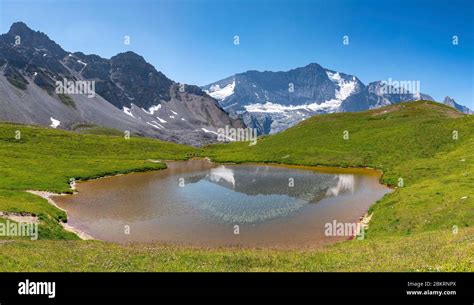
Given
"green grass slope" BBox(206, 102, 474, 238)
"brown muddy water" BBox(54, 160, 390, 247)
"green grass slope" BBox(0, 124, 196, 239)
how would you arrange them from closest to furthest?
"green grass slope" BBox(206, 102, 474, 238) → "brown muddy water" BBox(54, 160, 390, 247) → "green grass slope" BBox(0, 124, 196, 239)

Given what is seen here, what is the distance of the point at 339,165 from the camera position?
89.9 meters

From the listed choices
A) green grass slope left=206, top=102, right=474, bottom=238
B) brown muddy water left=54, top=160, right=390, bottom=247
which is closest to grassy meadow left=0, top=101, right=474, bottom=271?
green grass slope left=206, top=102, right=474, bottom=238

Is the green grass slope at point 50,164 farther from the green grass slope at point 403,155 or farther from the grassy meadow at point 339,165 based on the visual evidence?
the green grass slope at point 403,155

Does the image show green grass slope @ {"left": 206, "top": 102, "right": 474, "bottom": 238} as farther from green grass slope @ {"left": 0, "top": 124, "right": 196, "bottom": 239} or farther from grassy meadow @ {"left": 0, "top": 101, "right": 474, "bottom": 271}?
green grass slope @ {"left": 0, "top": 124, "right": 196, "bottom": 239}

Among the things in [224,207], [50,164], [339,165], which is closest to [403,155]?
[339,165]

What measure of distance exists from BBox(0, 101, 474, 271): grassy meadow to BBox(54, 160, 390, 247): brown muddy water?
4.12 m

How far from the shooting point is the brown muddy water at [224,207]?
1495 inches

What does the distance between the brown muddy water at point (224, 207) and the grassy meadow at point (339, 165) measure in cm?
412

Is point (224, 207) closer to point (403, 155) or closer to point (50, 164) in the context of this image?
point (403, 155)

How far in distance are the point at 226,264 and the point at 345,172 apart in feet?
207

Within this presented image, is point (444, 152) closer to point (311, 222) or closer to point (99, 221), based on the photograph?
point (311, 222)

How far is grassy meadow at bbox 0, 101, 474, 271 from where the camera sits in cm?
2270

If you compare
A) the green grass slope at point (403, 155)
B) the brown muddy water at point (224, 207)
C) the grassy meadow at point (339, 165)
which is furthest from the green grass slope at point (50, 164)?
the green grass slope at point (403, 155)

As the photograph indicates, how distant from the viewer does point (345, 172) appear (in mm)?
81250
